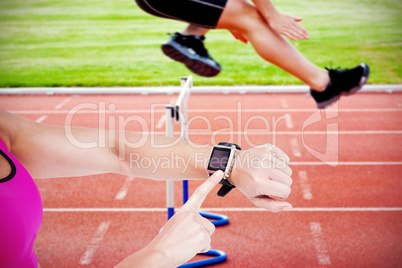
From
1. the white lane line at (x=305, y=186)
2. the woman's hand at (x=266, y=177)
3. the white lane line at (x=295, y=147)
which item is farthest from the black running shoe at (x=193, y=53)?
the white lane line at (x=295, y=147)

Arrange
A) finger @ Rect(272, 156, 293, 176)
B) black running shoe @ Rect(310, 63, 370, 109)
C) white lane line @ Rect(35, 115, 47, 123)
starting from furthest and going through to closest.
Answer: white lane line @ Rect(35, 115, 47, 123)
black running shoe @ Rect(310, 63, 370, 109)
finger @ Rect(272, 156, 293, 176)

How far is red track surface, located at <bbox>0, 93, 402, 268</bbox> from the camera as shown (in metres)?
3.33

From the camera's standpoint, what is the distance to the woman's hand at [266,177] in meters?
1.12

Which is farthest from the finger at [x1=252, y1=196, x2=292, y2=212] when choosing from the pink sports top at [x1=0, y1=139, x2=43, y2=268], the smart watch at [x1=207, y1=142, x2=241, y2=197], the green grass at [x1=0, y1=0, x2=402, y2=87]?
the green grass at [x1=0, y1=0, x2=402, y2=87]

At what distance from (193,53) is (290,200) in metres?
1.89

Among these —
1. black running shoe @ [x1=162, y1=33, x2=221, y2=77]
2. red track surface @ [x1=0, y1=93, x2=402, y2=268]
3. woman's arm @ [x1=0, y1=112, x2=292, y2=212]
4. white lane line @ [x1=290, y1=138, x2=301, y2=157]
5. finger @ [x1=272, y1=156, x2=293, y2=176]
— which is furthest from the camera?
white lane line @ [x1=290, y1=138, x2=301, y2=157]

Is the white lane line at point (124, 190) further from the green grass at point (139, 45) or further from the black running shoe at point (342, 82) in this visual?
the green grass at point (139, 45)

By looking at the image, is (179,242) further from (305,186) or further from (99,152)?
(305,186)

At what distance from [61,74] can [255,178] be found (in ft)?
32.7

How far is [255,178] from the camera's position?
3.73ft

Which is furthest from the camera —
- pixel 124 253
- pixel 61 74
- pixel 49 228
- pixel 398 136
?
pixel 61 74

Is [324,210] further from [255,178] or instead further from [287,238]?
[255,178]

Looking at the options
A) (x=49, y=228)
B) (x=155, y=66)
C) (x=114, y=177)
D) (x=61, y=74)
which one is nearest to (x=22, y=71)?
(x=61, y=74)

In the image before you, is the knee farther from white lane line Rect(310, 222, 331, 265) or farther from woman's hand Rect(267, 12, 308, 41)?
white lane line Rect(310, 222, 331, 265)
